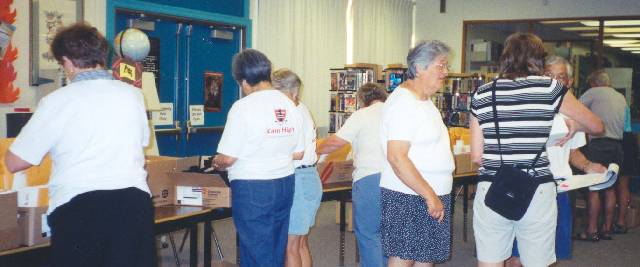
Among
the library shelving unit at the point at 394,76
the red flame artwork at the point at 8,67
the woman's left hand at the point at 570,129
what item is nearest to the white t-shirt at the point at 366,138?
the woman's left hand at the point at 570,129

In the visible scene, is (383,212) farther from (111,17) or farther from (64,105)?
(111,17)

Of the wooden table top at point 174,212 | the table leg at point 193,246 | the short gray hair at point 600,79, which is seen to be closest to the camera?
the wooden table top at point 174,212

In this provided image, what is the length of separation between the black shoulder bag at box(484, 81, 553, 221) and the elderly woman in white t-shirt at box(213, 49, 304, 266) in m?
0.95

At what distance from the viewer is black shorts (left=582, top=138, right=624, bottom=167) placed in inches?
239

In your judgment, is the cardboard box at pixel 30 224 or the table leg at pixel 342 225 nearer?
the cardboard box at pixel 30 224

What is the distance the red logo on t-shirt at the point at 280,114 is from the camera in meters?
2.99

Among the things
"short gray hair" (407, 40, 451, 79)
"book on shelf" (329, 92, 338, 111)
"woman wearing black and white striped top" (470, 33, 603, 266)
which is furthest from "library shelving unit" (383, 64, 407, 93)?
"woman wearing black and white striped top" (470, 33, 603, 266)

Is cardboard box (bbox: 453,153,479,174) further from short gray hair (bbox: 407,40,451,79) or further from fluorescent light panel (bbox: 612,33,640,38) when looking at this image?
fluorescent light panel (bbox: 612,33,640,38)

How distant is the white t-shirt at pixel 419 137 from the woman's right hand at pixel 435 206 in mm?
71

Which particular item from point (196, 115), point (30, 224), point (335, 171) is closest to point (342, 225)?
point (335, 171)

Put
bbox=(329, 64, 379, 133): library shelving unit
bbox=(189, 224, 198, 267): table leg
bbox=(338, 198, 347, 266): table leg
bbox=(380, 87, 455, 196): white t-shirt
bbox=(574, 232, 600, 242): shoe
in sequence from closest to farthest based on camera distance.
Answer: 1. bbox=(380, 87, 455, 196): white t-shirt
2. bbox=(189, 224, 198, 267): table leg
3. bbox=(338, 198, 347, 266): table leg
4. bbox=(574, 232, 600, 242): shoe
5. bbox=(329, 64, 379, 133): library shelving unit

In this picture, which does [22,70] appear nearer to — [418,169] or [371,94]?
[371,94]

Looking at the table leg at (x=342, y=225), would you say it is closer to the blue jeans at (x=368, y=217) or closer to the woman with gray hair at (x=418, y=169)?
the blue jeans at (x=368, y=217)

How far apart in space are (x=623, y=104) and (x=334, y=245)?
3.06 m
